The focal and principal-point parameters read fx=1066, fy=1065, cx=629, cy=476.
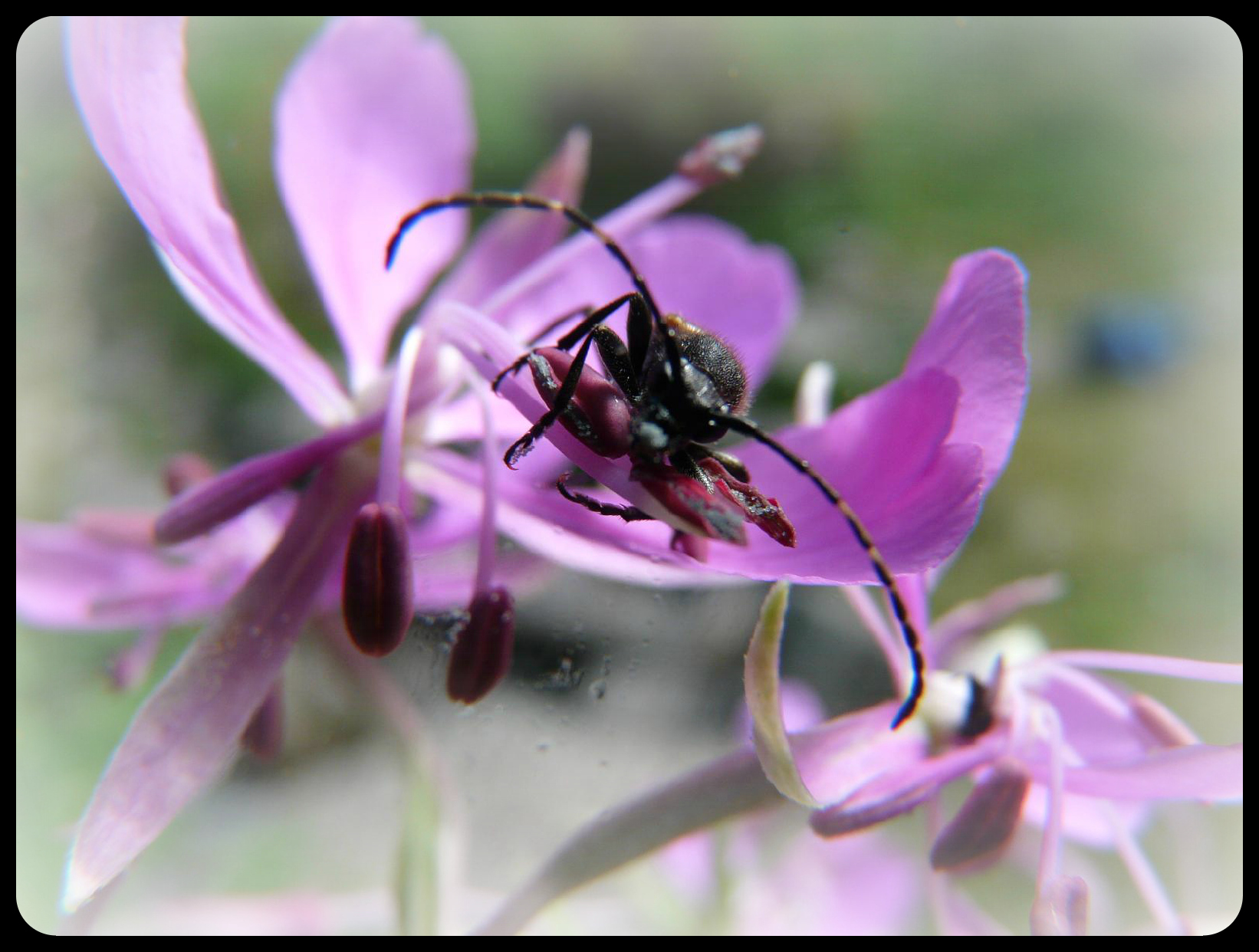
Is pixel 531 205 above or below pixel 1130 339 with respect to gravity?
above

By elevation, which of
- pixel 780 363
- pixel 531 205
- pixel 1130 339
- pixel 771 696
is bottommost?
pixel 1130 339

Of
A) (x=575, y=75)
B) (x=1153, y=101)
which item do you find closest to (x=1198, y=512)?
(x=1153, y=101)

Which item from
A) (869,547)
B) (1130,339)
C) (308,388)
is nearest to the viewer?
(869,547)

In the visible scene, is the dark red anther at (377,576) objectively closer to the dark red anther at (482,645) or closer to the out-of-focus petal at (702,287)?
the dark red anther at (482,645)

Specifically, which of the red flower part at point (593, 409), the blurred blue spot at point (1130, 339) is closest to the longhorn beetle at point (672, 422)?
the red flower part at point (593, 409)

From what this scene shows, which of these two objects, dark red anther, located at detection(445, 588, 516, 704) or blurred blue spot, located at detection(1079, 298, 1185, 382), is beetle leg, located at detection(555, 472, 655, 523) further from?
blurred blue spot, located at detection(1079, 298, 1185, 382)

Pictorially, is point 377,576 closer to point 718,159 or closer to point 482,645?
point 482,645

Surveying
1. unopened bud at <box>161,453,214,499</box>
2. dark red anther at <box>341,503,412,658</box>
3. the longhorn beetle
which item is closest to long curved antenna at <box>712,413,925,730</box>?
the longhorn beetle

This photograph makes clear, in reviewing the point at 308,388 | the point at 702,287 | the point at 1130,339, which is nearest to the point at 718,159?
the point at 702,287
